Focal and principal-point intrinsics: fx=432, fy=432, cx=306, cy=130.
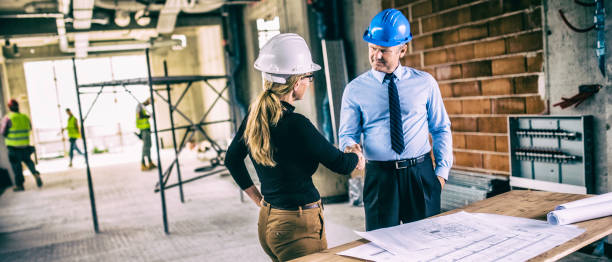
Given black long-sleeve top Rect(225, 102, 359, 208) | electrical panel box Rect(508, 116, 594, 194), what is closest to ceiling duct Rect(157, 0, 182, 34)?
electrical panel box Rect(508, 116, 594, 194)

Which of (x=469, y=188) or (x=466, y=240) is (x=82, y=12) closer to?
(x=469, y=188)

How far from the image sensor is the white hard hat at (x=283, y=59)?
1.63 metres

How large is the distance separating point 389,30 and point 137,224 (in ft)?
13.8

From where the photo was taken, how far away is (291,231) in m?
1.63

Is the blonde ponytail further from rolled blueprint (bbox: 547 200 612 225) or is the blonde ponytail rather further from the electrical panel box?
the electrical panel box

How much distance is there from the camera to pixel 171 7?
795cm

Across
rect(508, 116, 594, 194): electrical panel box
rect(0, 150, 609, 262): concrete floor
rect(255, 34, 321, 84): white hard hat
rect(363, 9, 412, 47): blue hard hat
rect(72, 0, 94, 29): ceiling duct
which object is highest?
rect(72, 0, 94, 29): ceiling duct

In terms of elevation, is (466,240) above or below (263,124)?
below

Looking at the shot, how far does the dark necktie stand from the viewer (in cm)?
207

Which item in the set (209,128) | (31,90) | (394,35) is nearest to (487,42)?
(394,35)

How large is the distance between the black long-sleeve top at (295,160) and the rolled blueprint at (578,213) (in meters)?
0.70

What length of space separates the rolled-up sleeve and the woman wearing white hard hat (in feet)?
2.13

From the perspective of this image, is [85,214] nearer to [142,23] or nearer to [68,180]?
[68,180]

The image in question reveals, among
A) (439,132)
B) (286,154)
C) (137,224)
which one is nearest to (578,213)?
(439,132)
